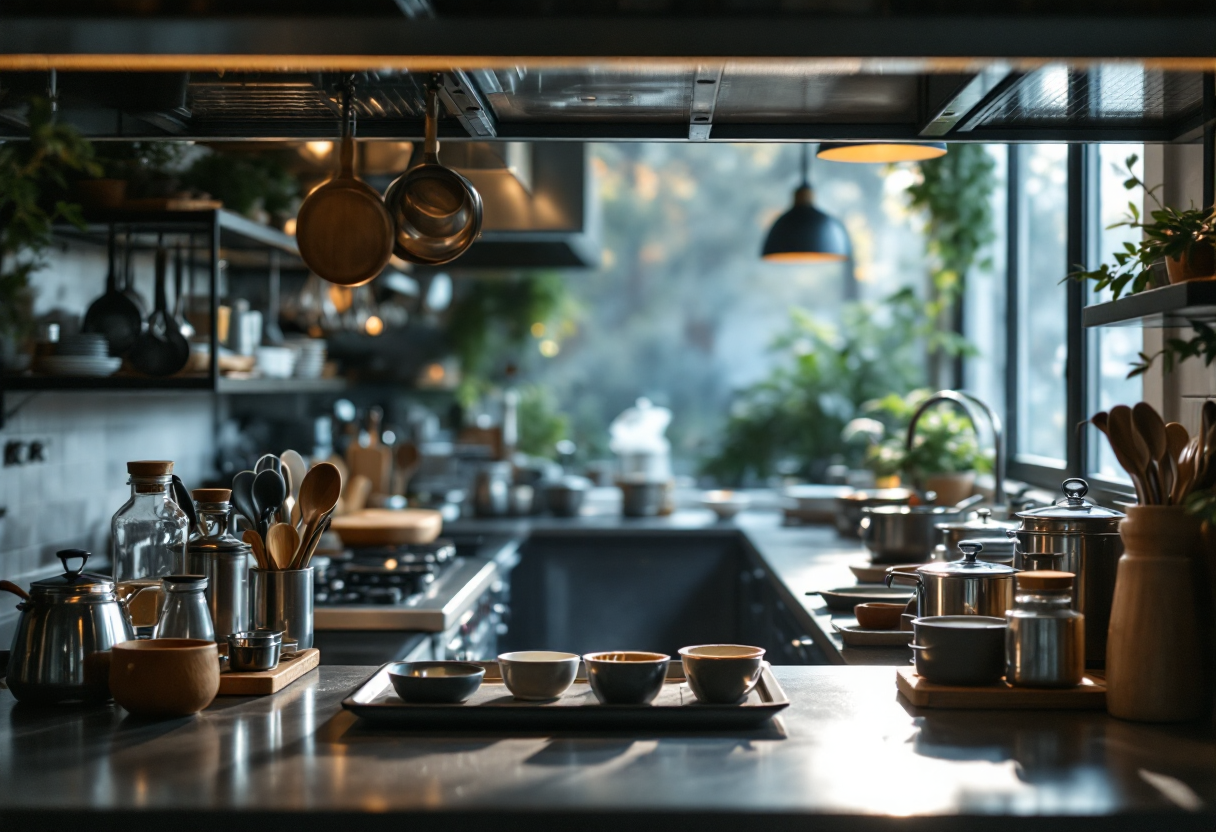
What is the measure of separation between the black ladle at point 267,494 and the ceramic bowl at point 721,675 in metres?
0.83

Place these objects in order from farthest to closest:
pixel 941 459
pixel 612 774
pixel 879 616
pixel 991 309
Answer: pixel 991 309 < pixel 941 459 < pixel 879 616 < pixel 612 774

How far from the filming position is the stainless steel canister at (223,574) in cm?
194

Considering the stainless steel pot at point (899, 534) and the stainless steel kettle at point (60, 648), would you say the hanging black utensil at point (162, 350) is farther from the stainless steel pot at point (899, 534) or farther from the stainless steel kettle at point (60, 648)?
the stainless steel pot at point (899, 534)

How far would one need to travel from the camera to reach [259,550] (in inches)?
80.0

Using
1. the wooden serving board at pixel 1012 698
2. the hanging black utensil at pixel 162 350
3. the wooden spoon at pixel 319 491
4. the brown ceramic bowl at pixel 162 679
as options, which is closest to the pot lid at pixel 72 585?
the brown ceramic bowl at pixel 162 679

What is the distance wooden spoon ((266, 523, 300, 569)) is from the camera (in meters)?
2.01

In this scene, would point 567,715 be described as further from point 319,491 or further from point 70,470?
point 70,470

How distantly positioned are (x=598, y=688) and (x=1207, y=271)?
1.03m

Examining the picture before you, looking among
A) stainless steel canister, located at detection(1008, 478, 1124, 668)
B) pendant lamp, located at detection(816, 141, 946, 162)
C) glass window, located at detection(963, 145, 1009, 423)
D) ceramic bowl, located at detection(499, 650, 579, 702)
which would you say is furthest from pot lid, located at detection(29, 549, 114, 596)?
glass window, located at detection(963, 145, 1009, 423)

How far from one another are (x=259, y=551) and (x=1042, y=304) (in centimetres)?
303

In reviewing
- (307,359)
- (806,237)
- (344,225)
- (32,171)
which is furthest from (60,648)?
(806,237)

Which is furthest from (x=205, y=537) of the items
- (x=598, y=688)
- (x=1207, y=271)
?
(x=1207, y=271)

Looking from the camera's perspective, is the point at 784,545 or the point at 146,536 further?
the point at 784,545

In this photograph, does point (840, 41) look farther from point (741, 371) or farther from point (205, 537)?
point (741, 371)
